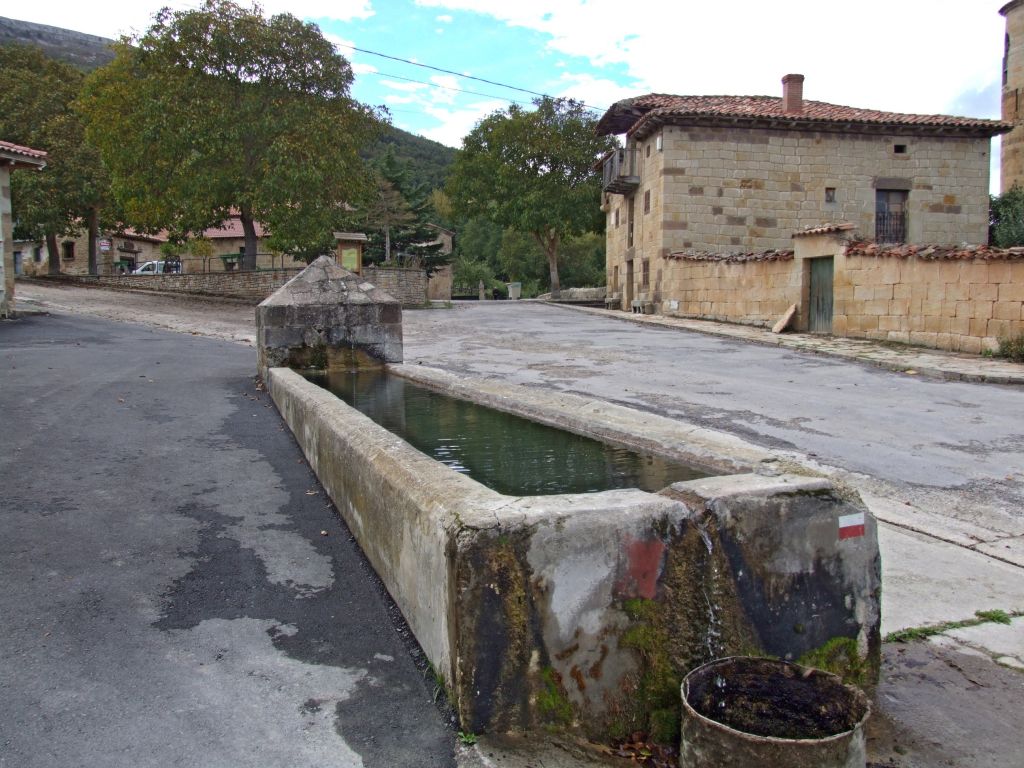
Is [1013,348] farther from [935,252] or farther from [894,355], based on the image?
[935,252]

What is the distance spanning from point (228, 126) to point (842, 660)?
1016 inches

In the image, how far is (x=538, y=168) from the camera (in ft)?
128

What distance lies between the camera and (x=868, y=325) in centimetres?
1623

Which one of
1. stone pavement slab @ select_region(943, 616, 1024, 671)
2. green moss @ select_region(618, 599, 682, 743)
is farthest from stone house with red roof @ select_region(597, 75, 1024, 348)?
green moss @ select_region(618, 599, 682, 743)

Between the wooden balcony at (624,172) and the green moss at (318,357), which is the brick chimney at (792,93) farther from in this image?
the green moss at (318,357)

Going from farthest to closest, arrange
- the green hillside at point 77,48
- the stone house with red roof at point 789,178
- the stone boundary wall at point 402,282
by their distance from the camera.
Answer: the green hillside at point 77,48, the stone boundary wall at point 402,282, the stone house with red roof at point 789,178

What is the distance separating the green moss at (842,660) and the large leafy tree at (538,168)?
35.9 meters

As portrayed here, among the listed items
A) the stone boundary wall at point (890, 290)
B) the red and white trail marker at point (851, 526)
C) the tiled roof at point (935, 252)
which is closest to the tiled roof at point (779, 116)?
the stone boundary wall at point (890, 290)

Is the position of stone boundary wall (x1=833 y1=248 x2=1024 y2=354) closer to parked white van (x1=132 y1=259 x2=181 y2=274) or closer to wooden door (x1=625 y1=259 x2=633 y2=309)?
wooden door (x1=625 y1=259 x2=633 y2=309)

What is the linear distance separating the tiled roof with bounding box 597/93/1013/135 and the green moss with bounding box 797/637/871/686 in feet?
75.2

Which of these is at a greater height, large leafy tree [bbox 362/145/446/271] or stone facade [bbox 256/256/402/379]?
large leafy tree [bbox 362/145/446/271]

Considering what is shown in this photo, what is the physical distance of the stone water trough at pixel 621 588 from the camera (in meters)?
2.26

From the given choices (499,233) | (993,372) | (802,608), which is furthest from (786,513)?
(499,233)

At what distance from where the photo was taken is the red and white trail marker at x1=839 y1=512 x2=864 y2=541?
102 inches
